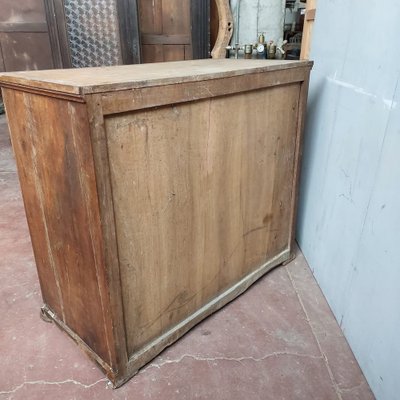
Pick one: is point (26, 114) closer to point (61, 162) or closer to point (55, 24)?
point (61, 162)

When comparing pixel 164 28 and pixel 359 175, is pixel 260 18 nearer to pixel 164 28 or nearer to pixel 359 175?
pixel 164 28

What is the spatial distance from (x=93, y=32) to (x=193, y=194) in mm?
2787

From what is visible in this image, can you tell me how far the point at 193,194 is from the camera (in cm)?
124

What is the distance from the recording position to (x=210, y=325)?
4.83ft

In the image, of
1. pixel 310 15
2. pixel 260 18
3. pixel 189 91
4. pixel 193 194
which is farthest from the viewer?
pixel 260 18

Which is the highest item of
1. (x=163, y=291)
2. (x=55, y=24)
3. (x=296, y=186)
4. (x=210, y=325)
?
(x=55, y=24)

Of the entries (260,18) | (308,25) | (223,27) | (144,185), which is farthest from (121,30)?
(144,185)

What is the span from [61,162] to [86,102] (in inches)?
9.9

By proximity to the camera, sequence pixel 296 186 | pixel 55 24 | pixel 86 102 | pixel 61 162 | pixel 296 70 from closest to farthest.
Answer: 1. pixel 86 102
2. pixel 61 162
3. pixel 296 70
4. pixel 296 186
5. pixel 55 24

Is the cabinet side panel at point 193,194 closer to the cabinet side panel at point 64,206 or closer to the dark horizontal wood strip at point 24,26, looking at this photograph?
the cabinet side panel at point 64,206

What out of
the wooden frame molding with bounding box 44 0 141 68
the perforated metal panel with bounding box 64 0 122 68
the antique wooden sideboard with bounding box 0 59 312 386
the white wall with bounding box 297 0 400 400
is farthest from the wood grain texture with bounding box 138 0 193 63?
the antique wooden sideboard with bounding box 0 59 312 386

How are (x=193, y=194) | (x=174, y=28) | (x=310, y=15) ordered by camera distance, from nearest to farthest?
(x=193, y=194) < (x=310, y=15) < (x=174, y=28)

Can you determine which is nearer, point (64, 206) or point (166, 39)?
point (64, 206)

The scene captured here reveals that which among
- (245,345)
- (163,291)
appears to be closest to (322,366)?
(245,345)
